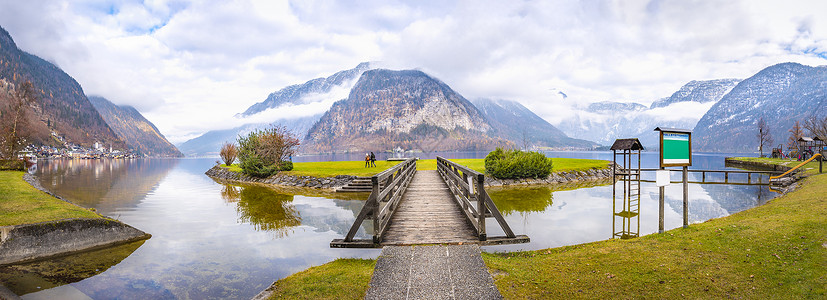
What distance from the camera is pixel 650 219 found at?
1677cm

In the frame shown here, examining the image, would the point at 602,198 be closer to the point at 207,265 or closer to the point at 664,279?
the point at 664,279

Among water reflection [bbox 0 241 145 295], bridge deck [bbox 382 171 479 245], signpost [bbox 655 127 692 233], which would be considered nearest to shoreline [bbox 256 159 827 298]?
bridge deck [bbox 382 171 479 245]

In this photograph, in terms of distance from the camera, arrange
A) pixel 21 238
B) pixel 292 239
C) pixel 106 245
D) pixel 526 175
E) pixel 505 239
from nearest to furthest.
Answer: pixel 505 239
pixel 21 238
pixel 106 245
pixel 292 239
pixel 526 175

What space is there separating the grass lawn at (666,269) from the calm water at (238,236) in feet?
8.80

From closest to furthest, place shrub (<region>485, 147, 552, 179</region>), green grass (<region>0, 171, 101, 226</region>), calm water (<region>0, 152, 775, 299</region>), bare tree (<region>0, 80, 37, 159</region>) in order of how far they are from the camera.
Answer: calm water (<region>0, 152, 775, 299</region>) → green grass (<region>0, 171, 101, 226</region>) → shrub (<region>485, 147, 552, 179</region>) → bare tree (<region>0, 80, 37, 159</region>)

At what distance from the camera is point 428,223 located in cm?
1063

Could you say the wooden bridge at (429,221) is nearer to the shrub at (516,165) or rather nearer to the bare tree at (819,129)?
the shrub at (516,165)

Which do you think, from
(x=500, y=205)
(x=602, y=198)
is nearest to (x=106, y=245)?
(x=500, y=205)

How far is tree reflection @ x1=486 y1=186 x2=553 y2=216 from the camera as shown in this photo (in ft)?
62.5

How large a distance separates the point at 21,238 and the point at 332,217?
1055 cm

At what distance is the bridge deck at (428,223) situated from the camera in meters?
8.96

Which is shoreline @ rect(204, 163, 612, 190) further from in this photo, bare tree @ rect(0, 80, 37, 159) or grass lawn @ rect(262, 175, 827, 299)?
bare tree @ rect(0, 80, 37, 159)

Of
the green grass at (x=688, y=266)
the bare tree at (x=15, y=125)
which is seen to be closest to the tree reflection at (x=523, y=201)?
the green grass at (x=688, y=266)

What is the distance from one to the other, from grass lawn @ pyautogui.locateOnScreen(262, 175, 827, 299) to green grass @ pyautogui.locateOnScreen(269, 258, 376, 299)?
0.02m
